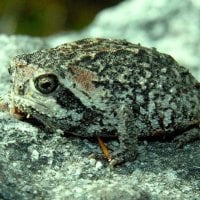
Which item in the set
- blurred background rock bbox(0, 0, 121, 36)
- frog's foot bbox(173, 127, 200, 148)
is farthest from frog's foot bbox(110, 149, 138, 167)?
blurred background rock bbox(0, 0, 121, 36)

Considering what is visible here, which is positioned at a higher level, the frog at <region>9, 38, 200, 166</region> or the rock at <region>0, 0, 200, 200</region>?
the frog at <region>9, 38, 200, 166</region>

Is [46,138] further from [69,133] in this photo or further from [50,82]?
[50,82]

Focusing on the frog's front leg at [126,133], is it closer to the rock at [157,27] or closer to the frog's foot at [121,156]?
the frog's foot at [121,156]

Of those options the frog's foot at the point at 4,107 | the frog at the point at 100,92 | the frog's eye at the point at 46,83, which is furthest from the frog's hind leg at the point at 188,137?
the frog's foot at the point at 4,107

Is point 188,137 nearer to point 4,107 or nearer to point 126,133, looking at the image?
point 126,133

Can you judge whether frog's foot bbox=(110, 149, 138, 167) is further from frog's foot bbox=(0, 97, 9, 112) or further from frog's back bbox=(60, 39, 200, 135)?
frog's foot bbox=(0, 97, 9, 112)

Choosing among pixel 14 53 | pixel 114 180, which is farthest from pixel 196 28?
pixel 114 180
